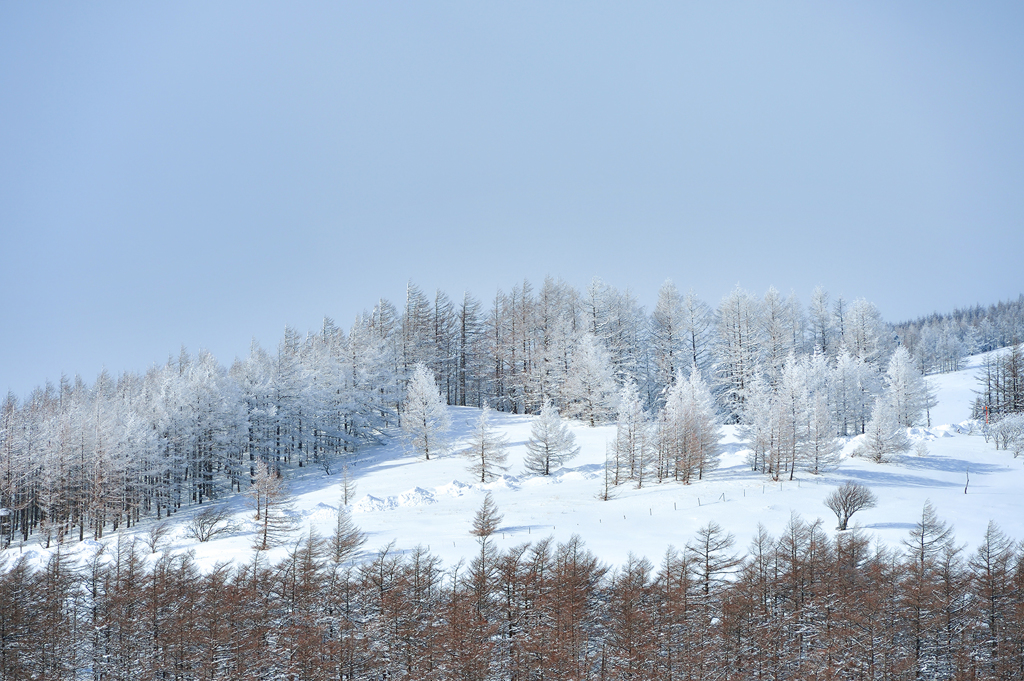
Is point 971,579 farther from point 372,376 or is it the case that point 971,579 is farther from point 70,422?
point 70,422

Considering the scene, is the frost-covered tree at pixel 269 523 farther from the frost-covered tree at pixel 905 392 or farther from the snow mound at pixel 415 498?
the frost-covered tree at pixel 905 392

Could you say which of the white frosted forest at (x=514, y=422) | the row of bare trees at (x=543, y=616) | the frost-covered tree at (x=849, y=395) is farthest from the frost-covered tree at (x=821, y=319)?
the row of bare trees at (x=543, y=616)

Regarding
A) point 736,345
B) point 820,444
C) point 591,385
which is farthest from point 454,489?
point 736,345

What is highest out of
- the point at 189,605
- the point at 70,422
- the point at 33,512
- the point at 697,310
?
the point at 697,310

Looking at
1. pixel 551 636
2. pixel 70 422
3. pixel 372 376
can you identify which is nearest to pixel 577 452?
pixel 551 636

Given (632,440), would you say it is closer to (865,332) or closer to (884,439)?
(884,439)

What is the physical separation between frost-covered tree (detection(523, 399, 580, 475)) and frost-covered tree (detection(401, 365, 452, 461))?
1341 centimetres

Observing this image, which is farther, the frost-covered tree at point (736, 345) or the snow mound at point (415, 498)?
the frost-covered tree at point (736, 345)

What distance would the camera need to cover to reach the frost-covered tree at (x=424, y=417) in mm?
62812

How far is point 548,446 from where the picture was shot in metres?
51.9

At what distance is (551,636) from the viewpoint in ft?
85.1

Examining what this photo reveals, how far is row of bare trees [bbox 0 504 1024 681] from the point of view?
25328 mm

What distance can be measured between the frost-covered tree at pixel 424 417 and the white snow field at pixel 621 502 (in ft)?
7.06

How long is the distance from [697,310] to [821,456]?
32575mm
